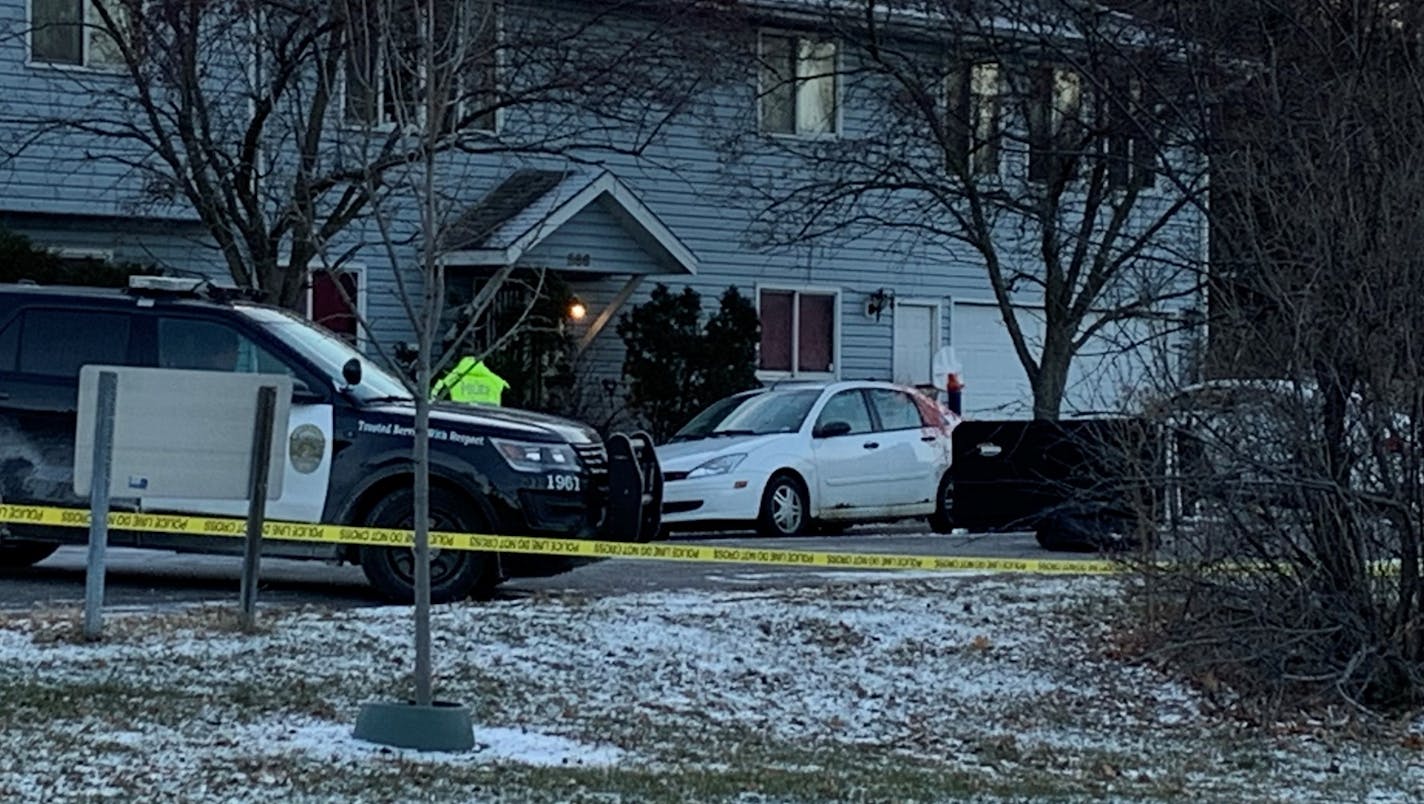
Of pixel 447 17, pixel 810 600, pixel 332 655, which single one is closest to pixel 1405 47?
pixel 810 600

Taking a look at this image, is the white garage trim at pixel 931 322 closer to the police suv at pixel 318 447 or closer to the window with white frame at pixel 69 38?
the window with white frame at pixel 69 38

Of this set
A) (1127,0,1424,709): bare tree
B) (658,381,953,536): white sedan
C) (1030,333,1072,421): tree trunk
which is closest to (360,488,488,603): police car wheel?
(1127,0,1424,709): bare tree

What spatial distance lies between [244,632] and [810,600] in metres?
3.37

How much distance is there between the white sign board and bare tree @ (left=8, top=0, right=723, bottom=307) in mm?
6583

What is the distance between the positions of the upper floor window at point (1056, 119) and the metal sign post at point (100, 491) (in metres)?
14.0

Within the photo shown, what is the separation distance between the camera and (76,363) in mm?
12953

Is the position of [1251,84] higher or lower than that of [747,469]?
higher

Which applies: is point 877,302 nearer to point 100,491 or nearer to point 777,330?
point 777,330

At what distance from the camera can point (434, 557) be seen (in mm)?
12867

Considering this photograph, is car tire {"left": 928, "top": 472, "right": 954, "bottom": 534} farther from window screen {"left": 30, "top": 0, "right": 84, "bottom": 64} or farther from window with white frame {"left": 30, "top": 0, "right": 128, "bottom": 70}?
window screen {"left": 30, "top": 0, "right": 84, "bottom": 64}

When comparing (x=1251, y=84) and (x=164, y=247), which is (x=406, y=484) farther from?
(x=164, y=247)

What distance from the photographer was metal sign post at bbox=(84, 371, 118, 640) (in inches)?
413

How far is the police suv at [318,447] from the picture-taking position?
12.7 m

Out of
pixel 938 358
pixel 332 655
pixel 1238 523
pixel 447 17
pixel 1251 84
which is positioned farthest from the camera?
pixel 938 358
